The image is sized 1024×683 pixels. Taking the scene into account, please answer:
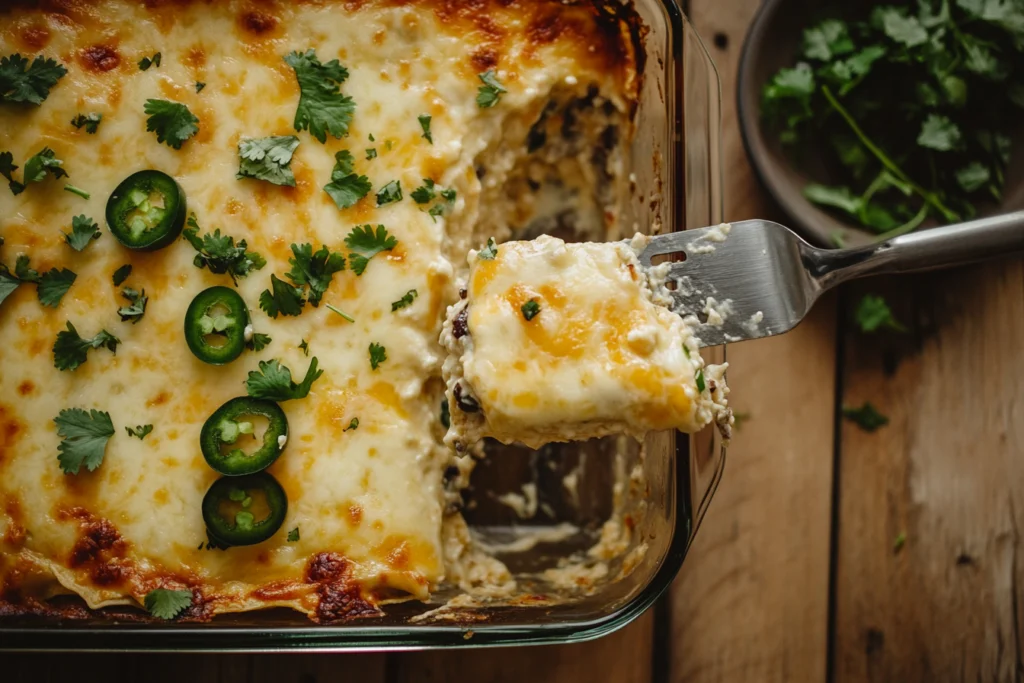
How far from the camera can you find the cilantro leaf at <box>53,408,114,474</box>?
192 cm

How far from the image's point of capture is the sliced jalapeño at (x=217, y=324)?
Answer: 6.35 ft

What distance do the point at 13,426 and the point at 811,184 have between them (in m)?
2.30

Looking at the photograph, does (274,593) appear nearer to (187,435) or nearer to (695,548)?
(187,435)

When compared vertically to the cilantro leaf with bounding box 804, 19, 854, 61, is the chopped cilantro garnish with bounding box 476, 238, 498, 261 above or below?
below

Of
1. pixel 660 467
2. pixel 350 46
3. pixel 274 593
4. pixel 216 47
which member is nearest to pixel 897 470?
pixel 660 467

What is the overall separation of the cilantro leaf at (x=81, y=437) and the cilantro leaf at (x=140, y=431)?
0.04m

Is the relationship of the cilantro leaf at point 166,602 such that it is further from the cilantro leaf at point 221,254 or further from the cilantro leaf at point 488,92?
the cilantro leaf at point 488,92

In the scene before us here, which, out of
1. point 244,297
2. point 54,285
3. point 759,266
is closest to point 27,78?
point 54,285

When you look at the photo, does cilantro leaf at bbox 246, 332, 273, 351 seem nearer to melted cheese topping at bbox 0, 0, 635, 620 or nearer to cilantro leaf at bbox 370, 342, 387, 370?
melted cheese topping at bbox 0, 0, 635, 620

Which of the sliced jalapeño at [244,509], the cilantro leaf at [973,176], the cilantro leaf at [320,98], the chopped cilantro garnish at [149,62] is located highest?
the chopped cilantro garnish at [149,62]

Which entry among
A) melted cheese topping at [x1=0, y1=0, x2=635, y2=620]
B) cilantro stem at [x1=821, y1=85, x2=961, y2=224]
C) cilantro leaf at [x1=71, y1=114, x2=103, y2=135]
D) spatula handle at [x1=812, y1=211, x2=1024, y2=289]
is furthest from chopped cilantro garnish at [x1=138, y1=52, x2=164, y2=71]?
cilantro stem at [x1=821, y1=85, x2=961, y2=224]

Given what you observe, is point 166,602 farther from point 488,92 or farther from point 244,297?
point 488,92

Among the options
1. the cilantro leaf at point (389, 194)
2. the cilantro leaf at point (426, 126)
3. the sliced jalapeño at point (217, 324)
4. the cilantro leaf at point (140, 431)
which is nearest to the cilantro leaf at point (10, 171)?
the sliced jalapeño at point (217, 324)

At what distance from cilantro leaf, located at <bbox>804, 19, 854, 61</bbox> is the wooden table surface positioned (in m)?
0.29
